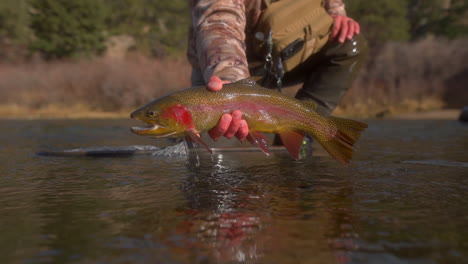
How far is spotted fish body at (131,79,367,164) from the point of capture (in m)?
2.21

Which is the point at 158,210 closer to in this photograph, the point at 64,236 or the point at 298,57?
the point at 64,236

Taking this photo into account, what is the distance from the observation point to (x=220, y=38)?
3072mm

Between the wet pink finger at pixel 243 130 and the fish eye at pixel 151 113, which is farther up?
the fish eye at pixel 151 113

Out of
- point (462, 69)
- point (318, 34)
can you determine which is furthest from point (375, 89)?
point (318, 34)

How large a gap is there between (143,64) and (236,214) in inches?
984

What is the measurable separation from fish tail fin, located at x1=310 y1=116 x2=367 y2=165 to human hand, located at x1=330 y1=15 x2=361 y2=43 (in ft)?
6.17

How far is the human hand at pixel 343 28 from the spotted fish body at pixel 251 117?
1866 mm

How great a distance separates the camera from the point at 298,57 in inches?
159

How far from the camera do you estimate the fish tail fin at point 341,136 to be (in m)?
2.39

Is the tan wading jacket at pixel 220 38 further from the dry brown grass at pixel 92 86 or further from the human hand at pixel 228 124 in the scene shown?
the dry brown grass at pixel 92 86

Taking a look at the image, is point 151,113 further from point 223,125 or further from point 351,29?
point 351,29

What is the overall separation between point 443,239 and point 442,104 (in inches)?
1007

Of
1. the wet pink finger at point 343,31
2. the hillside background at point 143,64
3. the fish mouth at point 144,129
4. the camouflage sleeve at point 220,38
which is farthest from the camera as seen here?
the hillside background at point 143,64

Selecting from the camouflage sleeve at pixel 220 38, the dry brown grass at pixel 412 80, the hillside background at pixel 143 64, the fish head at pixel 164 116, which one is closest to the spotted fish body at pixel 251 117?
the fish head at pixel 164 116
